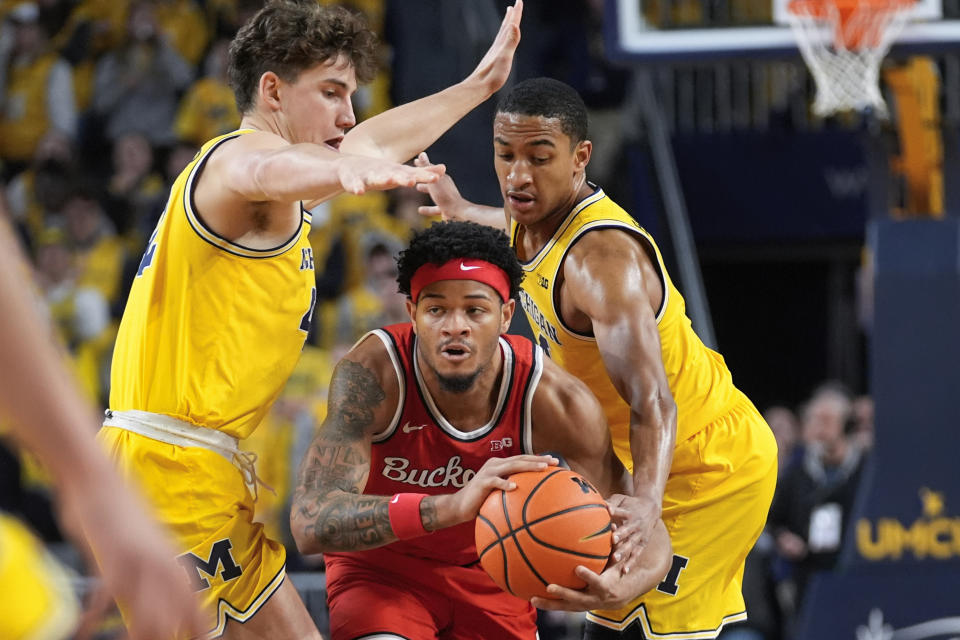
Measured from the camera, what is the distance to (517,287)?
4582mm

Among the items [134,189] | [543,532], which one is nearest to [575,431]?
[543,532]

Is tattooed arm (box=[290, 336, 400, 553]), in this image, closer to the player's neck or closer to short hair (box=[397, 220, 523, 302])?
short hair (box=[397, 220, 523, 302])

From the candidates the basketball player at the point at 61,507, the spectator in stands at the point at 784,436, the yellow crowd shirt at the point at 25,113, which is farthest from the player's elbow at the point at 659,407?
the yellow crowd shirt at the point at 25,113

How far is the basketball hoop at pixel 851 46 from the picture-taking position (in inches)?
302

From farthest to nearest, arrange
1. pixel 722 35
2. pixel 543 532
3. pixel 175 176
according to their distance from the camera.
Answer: pixel 175 176, pixel 722 35, pixel 543 532

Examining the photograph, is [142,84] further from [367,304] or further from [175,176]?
A: [367,304]

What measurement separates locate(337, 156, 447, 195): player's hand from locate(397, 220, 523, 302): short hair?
108 cm

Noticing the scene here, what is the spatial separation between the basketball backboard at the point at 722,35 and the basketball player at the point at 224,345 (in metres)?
3.77

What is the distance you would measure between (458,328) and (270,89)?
3.16ft

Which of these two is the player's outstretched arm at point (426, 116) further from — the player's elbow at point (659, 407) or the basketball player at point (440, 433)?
the player's elbow at point (659, 407)

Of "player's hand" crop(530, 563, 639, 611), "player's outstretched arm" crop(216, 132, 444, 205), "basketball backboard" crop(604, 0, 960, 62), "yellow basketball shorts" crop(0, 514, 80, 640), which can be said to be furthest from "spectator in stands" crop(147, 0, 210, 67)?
"yellow basketball shorts" crop(0, 514, 80, 640)

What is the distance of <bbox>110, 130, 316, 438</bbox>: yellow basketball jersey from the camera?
4.11 meters

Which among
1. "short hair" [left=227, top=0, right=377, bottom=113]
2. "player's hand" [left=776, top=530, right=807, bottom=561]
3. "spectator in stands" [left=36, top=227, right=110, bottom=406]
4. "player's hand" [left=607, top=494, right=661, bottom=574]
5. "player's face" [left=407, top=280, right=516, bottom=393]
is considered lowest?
"player's hand" [left=776, top=530, right=807, bottom=561]

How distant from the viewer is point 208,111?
1152 centimetres
